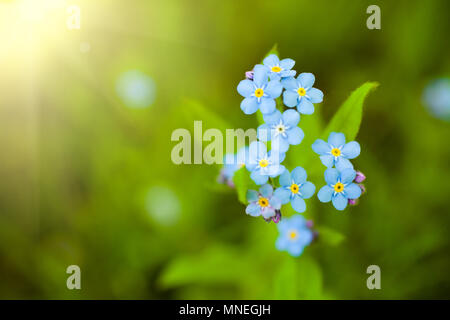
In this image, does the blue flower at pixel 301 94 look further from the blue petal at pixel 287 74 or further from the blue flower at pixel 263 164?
the blue flower at pixel 263 164

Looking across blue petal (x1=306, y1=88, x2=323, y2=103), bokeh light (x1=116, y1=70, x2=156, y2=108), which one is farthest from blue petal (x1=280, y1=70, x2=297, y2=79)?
bokeh light (x1=116, y1=70, x2=156, y2=108)

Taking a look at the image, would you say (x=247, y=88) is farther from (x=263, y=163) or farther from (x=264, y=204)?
(x=264, y=204)

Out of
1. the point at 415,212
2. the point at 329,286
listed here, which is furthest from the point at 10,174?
the point at 415,212

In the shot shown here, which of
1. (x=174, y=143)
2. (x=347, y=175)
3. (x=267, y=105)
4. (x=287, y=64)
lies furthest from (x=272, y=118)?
(x=174, y=143)

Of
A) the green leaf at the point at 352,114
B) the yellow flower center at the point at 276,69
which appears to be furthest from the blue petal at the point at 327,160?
the yellow flower center at the point at 276,69
